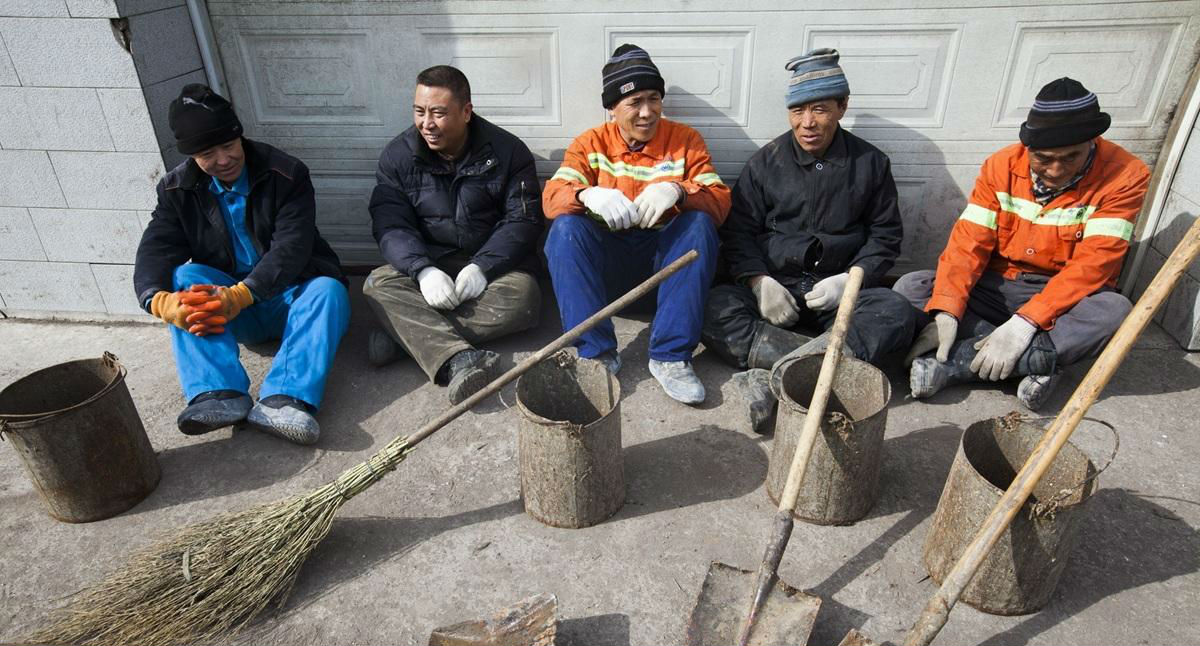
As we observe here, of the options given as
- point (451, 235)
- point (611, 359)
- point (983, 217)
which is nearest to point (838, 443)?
point (611, 359)

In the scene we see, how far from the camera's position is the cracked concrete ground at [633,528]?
2459 millimetres

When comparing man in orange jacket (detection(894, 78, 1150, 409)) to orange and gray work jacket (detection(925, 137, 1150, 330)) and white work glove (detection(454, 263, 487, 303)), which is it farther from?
white work glove (detection(454, 263, 487, 303))

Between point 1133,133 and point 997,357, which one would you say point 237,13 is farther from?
point 1133,133

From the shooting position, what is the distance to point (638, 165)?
3.88 m

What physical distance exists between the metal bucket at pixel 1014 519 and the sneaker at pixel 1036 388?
0.91 metres

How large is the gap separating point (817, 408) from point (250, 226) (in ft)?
9.50

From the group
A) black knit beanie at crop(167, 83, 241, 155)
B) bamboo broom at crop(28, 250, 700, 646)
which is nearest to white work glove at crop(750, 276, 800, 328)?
bamboo broom at crop(28, 250, 700, 646)

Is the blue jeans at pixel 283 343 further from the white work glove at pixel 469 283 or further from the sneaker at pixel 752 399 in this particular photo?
the sneaker at pixel 752 399

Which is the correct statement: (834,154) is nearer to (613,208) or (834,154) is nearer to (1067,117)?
(1067,117)

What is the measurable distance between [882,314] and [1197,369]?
1.68 m

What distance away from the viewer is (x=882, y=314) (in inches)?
140

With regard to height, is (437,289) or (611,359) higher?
(437,289)

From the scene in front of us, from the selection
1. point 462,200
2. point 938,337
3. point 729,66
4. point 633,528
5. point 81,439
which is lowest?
point 633,528

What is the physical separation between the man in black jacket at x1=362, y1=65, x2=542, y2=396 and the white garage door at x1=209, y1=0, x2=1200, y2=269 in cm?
52
